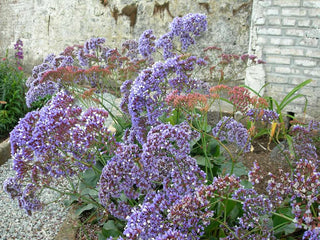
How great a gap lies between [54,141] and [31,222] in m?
1.47

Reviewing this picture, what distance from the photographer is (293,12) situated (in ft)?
11.5

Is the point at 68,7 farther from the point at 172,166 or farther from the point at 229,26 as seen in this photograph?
the point at 172,166

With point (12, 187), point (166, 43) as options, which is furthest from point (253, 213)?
point (166, 43)

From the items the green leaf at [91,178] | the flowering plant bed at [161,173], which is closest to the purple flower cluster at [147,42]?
the flowering plant bed at [161,173]

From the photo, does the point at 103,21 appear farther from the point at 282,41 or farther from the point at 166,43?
the point at 166,43

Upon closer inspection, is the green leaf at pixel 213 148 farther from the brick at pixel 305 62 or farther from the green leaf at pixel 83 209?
the brick at pixel 305 62

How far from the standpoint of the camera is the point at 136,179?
4.99 feet

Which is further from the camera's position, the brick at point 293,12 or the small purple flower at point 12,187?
the brick at point 293,12

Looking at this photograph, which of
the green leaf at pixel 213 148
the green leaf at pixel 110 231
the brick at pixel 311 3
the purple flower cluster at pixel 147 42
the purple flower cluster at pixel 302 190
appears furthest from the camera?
the brick at pixel 311 3

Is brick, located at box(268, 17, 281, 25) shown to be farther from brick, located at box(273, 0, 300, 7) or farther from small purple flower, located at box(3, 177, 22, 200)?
small purple flower, located at box(3, 177, 22, 200)

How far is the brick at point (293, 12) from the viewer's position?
11.5 feet

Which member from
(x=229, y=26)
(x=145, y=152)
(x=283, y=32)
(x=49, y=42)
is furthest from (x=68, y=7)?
(x=145, y=152)

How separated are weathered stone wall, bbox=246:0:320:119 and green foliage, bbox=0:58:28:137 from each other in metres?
3.04

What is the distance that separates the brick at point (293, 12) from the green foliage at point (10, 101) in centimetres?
334
